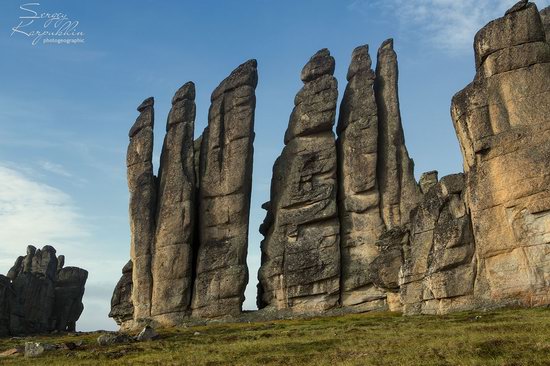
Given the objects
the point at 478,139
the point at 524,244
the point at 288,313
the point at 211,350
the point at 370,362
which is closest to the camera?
the point at 370,362

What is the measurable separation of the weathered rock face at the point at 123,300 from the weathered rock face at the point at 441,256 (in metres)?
45.7

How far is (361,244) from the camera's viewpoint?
90.9 meters

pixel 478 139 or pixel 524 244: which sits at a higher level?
pixel 478 139

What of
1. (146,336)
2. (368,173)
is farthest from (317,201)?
(146,336)

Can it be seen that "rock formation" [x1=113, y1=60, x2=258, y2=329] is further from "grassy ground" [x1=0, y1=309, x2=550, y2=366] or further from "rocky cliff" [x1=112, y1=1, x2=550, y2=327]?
"grassy ground" [x1=0, y1=309, x2=550, y2=366]

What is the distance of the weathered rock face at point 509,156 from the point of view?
5881cm

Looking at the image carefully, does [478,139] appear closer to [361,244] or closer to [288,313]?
[361,244]

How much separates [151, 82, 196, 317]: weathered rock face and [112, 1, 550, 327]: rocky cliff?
174 millimetres

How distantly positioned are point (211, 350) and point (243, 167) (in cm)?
5320

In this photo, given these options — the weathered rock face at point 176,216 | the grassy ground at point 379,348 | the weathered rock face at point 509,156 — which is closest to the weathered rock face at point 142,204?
the weathered rock face at point 176,216

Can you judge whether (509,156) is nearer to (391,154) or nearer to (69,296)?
(391,154)

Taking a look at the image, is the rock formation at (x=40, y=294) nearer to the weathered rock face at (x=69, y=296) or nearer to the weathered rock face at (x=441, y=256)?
the weathered rock face at (x=69, y=296)

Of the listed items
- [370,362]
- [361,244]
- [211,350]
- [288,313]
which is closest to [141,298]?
[288,313]

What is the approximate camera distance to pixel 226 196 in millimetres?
94375
